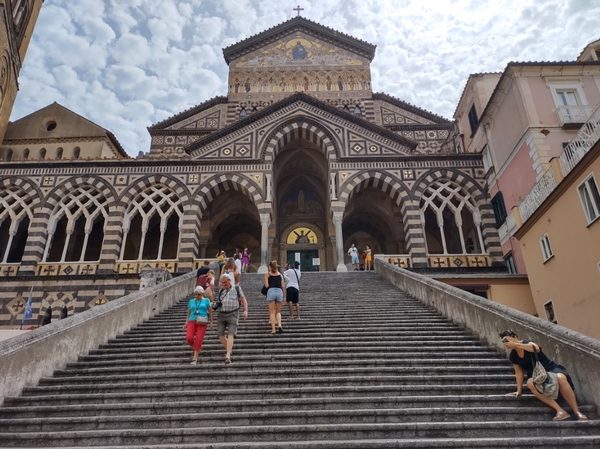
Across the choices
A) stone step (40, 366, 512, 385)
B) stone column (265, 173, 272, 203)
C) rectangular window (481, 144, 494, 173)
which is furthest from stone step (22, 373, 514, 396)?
rectangular window (481, 144, 494, 173)

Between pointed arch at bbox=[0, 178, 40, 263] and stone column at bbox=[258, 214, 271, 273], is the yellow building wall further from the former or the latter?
pointed arch at bbox=[0, 178, 40, 263]

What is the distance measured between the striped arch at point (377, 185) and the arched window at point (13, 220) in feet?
56.4

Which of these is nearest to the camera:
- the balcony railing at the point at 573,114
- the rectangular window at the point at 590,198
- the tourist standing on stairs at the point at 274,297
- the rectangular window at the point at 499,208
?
the tourist standing on stairs at the point at 274,297

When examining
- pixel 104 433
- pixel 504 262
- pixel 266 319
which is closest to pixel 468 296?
pixel 266 319

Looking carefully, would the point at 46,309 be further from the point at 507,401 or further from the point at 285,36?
the point at 285,36

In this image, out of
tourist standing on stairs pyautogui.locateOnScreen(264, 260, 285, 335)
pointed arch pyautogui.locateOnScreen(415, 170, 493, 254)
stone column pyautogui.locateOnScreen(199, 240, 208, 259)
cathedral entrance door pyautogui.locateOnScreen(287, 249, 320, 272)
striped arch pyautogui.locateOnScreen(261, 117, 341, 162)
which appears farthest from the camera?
cathedral entrance door pyautogui.locateOnScreen(287, 249, 320, 272)

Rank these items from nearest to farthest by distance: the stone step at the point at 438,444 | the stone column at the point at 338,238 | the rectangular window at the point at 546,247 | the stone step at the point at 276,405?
the stone step at the point at 438,444
the stone step at the point at 276,405
the rectangular window at the point at 546,247
the stone column at the point at 338,238

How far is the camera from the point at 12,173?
22812 millimetres

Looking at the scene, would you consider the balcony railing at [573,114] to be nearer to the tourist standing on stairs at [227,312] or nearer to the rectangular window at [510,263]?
the rectangular window at [510,263]

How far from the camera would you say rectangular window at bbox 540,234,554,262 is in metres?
13.8

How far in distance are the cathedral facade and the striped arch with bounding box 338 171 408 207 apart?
0.08m

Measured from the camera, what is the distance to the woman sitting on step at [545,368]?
541 cm

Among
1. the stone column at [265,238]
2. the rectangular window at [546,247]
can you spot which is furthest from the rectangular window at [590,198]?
the stone column at [265,238]

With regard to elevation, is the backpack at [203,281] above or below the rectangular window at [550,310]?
above
